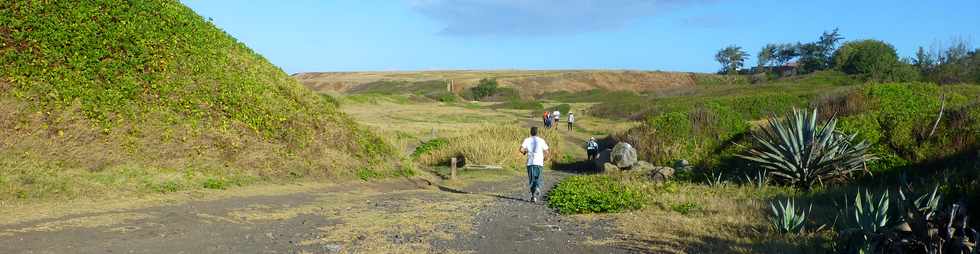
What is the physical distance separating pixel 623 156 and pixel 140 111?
12.2 m

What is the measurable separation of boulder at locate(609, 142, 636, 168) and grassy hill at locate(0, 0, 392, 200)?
21.7 ft

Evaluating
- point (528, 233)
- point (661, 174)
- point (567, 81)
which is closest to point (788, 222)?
point (528, 233)

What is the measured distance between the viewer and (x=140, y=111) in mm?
14750

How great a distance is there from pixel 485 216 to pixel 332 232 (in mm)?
2335

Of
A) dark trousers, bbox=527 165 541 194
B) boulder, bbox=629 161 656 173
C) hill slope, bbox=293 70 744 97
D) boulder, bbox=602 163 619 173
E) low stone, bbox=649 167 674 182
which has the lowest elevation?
boulder, bbox=602 163 619 173

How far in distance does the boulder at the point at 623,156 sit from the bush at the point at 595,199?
27.0ft

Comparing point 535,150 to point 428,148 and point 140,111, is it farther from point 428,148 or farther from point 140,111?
point 428,148

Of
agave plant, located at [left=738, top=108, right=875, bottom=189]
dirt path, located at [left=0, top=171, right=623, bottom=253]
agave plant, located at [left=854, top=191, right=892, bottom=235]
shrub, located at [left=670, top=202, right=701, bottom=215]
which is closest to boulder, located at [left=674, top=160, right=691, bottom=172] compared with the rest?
agave plant, located at [left=738, top=108, right=875, bottom=189]

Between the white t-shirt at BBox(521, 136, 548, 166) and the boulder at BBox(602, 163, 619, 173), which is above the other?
the white t-shirt at BBox(521, 136, 548, 166)

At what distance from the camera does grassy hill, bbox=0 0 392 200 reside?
12.7 metres

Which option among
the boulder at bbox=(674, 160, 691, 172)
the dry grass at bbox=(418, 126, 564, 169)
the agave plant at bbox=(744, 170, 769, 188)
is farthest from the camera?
the dry grass at bbox=(418, 126, 564, 169)

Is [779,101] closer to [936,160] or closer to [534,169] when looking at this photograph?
[936,160]

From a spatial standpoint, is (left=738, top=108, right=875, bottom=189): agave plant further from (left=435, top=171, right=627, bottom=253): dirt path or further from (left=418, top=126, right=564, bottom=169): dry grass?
(left=418, top=126, right=564, bottom=169): dry grass

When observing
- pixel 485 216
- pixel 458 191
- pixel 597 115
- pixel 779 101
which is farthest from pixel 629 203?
pixel 597 115
